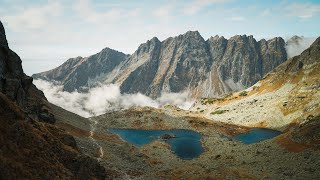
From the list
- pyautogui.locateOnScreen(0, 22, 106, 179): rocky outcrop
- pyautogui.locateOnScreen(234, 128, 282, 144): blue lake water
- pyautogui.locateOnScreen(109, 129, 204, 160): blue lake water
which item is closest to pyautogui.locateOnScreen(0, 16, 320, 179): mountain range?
pyautogui.locateOnScreen(0, 22, 106, 179): rocky outcrop

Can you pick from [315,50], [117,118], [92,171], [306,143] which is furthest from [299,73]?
[92,171]

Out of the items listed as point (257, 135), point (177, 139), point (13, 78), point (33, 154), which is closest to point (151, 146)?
point (177, 139)

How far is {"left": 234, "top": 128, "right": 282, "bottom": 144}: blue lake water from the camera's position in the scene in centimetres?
12948

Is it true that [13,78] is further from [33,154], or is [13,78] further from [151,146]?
[151,146]

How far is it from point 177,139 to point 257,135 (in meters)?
36.8

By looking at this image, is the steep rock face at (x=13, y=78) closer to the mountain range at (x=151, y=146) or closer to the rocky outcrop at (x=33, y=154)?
the mountain range at (x=151, y=146)

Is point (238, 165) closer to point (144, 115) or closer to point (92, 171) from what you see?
point (92, 171)

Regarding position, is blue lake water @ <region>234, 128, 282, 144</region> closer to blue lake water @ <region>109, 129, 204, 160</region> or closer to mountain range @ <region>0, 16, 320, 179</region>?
mountain range @ <region>0, 16, 320, 179</region>

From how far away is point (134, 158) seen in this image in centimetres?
8481

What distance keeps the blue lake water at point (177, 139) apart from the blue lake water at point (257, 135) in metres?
18.8

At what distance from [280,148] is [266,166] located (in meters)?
11.7

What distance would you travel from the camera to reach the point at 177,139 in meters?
132

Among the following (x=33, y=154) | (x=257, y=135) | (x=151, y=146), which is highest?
(x=33, y=154)

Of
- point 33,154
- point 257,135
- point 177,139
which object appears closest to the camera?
point 33,154
